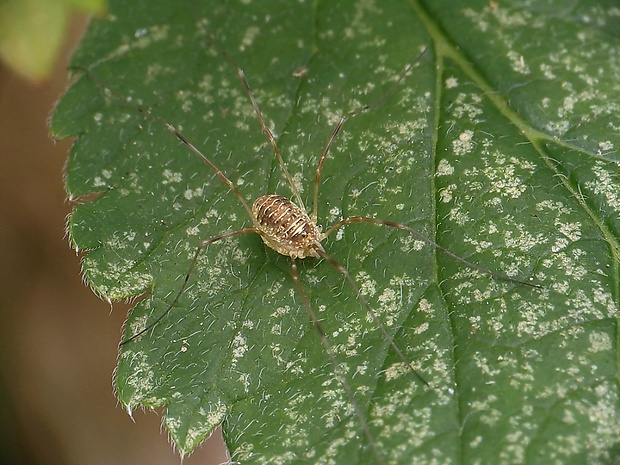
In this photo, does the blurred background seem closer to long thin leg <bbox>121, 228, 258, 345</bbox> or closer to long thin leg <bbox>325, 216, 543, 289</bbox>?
long thin leg <bbox>121, 228, 258, 345</bbox>

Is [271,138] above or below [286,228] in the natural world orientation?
above

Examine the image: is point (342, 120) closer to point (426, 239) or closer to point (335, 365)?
point (426, 239)

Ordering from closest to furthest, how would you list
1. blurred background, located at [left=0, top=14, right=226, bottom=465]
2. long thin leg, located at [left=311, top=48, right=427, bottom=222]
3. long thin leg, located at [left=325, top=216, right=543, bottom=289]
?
long thin leg, located at [left=325, top=216, right=543, bottom=289]
long thin leg, located at [left=311, top=48, right=427, bottom=222]
blurred background, located at [left=0, top=14, right=226, bottom=465]

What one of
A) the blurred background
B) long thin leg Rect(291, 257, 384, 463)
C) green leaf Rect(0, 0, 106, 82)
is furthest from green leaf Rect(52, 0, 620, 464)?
the blurred background

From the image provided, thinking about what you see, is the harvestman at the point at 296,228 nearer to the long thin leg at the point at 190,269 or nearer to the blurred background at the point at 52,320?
the long thin leg at the point at 190,269

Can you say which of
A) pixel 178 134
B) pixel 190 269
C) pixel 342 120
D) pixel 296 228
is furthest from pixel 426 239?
pixel 178 134

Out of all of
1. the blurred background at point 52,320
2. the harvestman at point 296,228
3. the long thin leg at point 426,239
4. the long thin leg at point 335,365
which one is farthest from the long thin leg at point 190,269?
the blurred background at point 52,320
